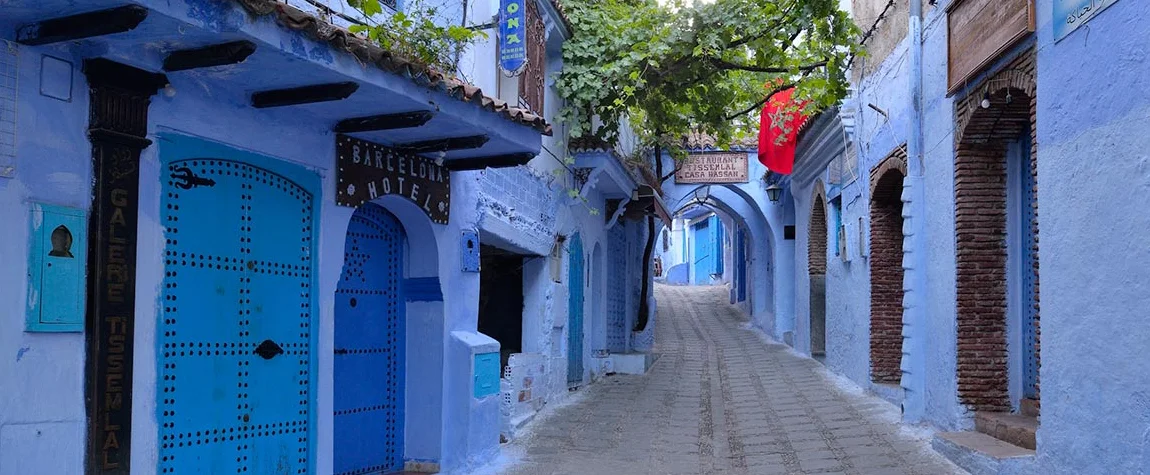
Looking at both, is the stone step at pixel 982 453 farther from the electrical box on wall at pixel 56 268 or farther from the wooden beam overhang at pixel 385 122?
the electrical box on wall at pixel 56 268

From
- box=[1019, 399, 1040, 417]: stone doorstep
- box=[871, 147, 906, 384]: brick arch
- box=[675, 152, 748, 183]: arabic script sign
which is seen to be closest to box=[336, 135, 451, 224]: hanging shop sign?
box=[1019, 399, 1040, 417]: stone doorstep

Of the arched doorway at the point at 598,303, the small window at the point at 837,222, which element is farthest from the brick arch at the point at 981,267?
the arched doorway at the point at 598,303

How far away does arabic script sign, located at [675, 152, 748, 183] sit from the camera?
1925 centimetres

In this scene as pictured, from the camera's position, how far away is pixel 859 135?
11.6 m

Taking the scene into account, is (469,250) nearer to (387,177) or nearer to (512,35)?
(387,177)

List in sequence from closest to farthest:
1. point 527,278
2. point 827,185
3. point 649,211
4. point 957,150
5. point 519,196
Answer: point 957,150
point 519,196
point 527,278
point 827,185
point 649,211

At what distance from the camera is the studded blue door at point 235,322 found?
4960 millimetres

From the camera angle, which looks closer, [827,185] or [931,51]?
[931,51]

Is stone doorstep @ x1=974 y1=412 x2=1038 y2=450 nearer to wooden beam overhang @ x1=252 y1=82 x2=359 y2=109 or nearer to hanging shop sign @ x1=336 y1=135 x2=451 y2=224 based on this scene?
hanging shop sign @ x1=336 y1=135 x2=451 y2=224

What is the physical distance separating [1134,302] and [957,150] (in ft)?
9.91

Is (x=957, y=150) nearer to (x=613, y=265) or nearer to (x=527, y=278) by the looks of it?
(x=527, y=278)

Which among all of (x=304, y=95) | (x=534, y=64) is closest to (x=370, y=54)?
(x=304, y=95)

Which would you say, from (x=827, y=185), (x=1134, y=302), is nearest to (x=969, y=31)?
(x=1134, y=302)

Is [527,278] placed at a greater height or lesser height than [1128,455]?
greater
